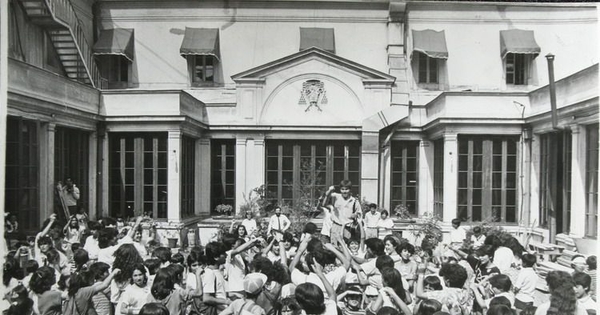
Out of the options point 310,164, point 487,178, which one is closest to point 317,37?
point 310,164

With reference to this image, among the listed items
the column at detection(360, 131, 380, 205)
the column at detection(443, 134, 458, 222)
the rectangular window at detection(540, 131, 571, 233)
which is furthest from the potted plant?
the rectangular window at detection(540, 131, 571, 233)

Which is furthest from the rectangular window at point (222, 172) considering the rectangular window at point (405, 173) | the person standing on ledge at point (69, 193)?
the rectangular window at point (405, 173)

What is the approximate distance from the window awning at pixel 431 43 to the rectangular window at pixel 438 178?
2.57 meters

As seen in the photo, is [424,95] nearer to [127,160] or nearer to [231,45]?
[231,45]

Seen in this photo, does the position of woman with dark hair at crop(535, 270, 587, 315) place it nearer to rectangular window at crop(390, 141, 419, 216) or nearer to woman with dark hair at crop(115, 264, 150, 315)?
woman with dark hair at crop(115, 264, 150, 315)

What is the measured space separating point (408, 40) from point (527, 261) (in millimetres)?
10556

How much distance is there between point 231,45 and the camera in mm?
14562

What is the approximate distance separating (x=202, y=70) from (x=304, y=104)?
3.30m

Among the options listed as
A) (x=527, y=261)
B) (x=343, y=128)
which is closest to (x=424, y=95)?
(x=343, y=128)

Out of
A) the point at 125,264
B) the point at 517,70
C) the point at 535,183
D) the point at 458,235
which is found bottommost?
the point at 458,235

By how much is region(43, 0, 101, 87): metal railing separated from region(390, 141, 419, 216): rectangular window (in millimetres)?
8710

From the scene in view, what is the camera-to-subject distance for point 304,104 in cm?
1449

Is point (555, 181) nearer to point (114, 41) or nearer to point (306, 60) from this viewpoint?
point (306, 60)

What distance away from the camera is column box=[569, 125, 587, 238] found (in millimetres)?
10188
